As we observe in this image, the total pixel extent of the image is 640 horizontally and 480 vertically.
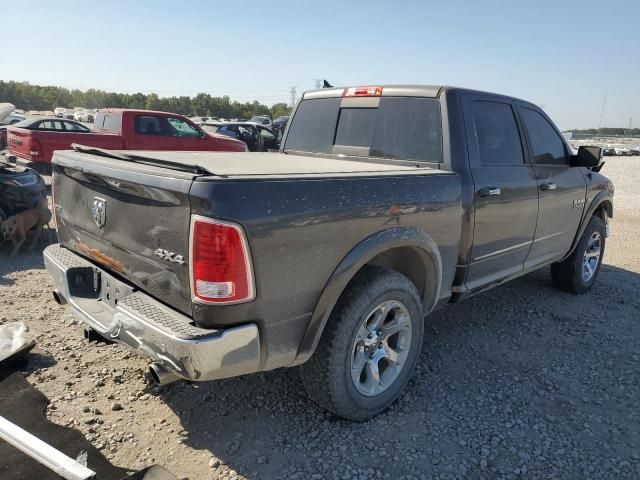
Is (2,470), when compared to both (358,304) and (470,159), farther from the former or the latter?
(470,159)

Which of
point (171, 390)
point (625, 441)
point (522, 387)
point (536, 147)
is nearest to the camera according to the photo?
point (625, 441)

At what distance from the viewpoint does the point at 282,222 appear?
221 cm

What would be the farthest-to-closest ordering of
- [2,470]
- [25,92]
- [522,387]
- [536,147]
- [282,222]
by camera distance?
1. [25,92]
2. [536,147]
3. [522,387]
4. [2,470]
5. [282,222]

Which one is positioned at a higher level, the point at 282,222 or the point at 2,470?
the point at 282,222

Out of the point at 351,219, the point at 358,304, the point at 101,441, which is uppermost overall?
the point at 351,219

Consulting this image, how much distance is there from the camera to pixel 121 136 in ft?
36.6

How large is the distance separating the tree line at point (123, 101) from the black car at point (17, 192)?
7397 centimetres

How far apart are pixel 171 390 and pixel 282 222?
1653 millimetres

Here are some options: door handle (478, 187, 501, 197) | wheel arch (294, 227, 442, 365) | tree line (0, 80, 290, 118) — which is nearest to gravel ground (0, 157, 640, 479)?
wheel arch (294, 227, 442, 365)

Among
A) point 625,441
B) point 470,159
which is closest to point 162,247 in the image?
point 470,159

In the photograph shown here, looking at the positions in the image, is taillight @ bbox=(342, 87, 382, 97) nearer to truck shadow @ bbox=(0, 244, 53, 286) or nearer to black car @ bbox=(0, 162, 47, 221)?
truck shadow @ bbox=(0, 244, 53, 286)

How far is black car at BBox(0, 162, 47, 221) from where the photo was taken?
600 cm

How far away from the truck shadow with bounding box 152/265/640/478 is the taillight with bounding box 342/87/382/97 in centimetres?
207

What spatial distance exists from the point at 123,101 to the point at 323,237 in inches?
3699
